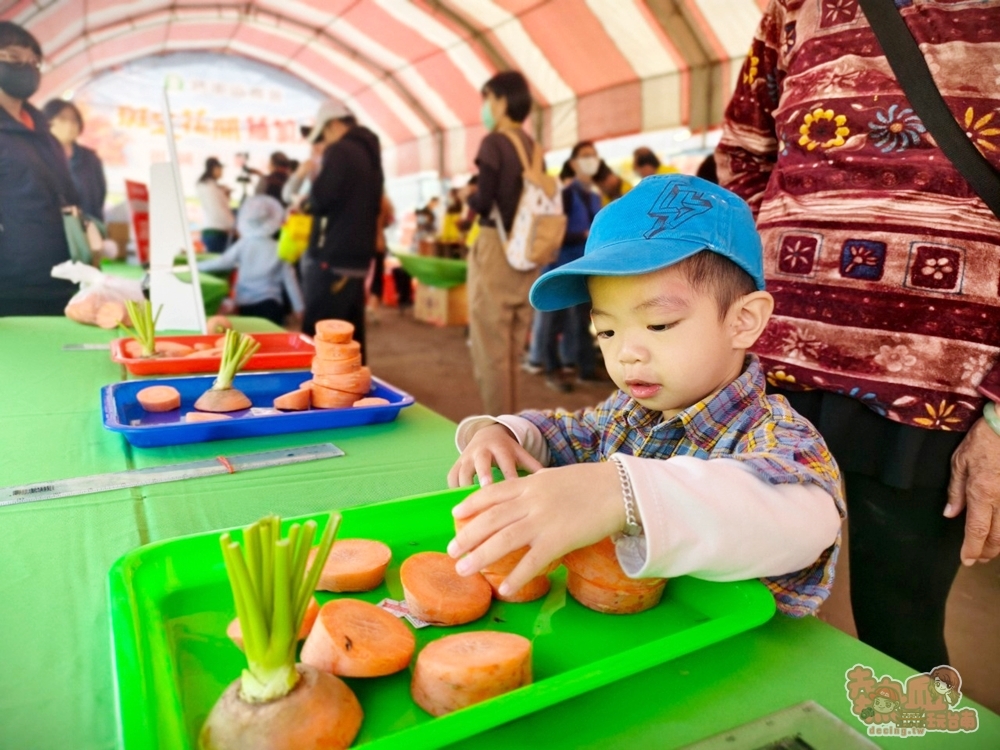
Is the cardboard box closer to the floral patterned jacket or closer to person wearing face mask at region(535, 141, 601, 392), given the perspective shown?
person wearing face mask at region(535, 141, 601, 392)

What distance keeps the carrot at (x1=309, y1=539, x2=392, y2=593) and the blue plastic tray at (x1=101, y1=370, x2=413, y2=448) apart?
58 cm

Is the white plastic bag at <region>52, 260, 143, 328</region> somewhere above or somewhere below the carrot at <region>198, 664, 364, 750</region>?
above

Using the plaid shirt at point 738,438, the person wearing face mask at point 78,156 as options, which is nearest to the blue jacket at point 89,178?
the person wearing face mask at point 78,156

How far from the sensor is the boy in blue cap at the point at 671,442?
60 cm

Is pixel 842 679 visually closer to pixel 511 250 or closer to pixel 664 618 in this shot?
pixel 664 618

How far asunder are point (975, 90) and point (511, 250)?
7.73 feet

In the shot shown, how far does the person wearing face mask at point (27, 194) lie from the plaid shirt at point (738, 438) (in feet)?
8.18

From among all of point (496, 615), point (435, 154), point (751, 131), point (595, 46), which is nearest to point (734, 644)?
point (496, 615)

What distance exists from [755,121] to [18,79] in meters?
2.65

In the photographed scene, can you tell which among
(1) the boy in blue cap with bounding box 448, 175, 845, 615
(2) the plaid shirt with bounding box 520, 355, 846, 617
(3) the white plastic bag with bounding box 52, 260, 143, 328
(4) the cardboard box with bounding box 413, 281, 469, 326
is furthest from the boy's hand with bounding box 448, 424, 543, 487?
(4) the cardboard box with bounding box 413, 281, 469, 326

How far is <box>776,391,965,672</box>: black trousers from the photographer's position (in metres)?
0.96

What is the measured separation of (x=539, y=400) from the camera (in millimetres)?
4625

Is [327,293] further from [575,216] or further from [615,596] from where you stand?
[615,596]

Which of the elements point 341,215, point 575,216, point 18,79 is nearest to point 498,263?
point 341,215
